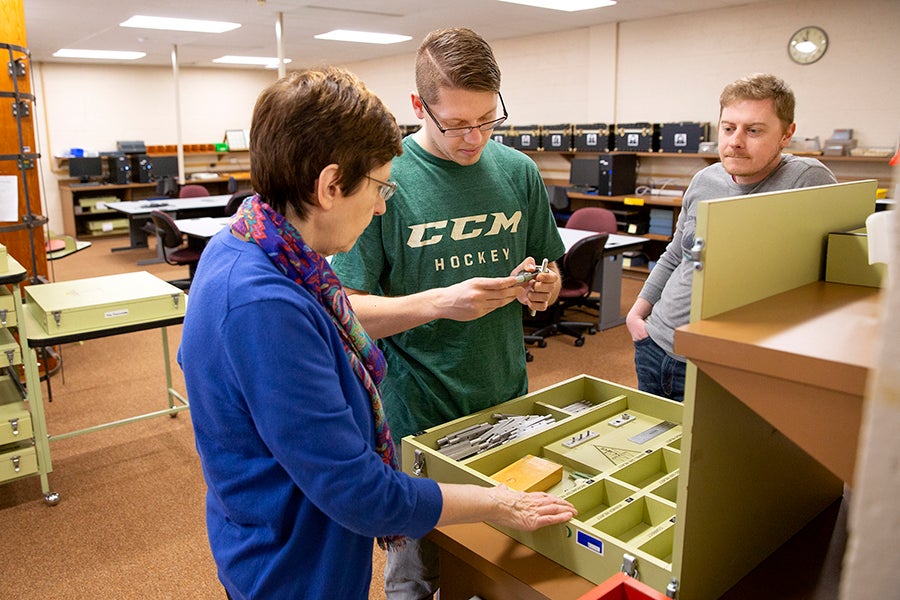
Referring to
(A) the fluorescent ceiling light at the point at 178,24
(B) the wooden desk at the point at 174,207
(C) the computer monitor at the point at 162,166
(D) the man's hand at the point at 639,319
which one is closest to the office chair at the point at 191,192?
(B) the wooden desk at the point at 174,207

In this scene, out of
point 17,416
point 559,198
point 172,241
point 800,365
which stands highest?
point 800,365

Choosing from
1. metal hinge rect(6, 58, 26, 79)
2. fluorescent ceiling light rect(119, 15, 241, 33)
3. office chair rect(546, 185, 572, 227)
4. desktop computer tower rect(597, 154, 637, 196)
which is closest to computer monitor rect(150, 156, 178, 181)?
fluorescent ceiling light rect(119, 15, 241, 33)

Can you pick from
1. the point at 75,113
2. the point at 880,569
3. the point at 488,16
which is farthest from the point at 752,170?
the point at 75,113

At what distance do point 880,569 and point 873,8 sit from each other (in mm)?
7549

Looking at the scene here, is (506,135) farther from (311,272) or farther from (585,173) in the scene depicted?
(311,272)

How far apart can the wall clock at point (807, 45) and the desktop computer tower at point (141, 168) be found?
377 inches

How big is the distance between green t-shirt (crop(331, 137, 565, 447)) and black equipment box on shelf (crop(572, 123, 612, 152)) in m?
6.94

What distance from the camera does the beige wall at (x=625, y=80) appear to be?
647 centimetres

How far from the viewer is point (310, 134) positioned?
101 centimetres

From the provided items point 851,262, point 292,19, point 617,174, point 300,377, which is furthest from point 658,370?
point 292,19

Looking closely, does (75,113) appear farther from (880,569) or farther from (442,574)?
(880,569)

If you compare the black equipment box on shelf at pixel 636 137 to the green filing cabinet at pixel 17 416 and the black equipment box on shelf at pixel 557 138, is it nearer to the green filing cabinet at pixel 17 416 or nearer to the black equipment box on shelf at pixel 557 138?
the black equipment box on shelf at pixel 557 138

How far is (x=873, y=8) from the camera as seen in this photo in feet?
20.6

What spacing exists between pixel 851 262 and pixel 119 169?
470 inches
